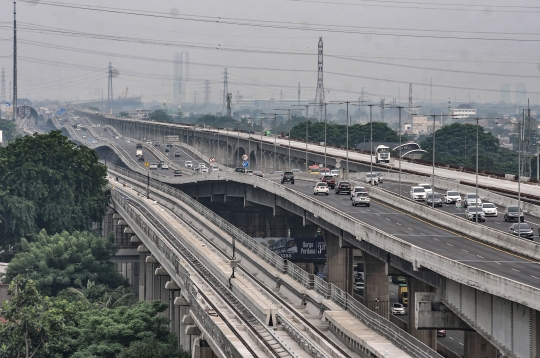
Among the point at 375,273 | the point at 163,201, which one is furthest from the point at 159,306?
the point at 163,201

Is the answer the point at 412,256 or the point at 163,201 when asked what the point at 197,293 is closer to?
the point at 412,256

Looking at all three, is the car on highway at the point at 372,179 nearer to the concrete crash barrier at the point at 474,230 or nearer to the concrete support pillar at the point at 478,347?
the concrete crash barrier at the point at 474,230

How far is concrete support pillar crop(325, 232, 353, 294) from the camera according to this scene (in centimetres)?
9000

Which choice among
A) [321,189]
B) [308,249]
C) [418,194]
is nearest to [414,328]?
[418,194]

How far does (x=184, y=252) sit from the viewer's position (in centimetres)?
9519

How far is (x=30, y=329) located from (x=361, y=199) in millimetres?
35045

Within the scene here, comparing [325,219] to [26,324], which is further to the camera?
[325,219]

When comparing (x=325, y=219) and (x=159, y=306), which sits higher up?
(x=325, y=219)

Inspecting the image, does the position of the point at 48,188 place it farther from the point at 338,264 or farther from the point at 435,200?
the point at 435,200

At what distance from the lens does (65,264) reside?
115 metres

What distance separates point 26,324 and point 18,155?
7923cm

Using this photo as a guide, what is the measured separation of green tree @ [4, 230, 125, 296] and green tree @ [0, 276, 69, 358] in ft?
115

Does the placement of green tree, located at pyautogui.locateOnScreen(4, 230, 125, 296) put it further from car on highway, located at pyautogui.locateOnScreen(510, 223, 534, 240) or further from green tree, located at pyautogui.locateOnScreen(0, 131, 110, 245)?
car on highway, located at pyautogui.locateOnScreen(510, 223, 534, 240)

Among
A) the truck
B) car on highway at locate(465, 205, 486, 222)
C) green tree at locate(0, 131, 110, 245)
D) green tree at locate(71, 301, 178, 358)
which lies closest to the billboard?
the truck
